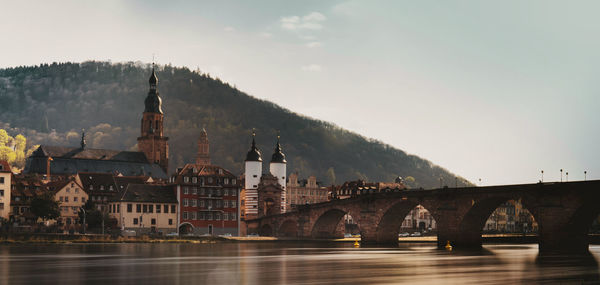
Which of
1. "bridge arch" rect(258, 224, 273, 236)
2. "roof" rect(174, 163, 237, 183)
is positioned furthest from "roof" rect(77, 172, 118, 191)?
"bridge arch" rect(258, 224, 273, 236)

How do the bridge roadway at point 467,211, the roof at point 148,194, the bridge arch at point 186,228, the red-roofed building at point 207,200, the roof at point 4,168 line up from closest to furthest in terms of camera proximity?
the bridge roadway at point 467,211
the roof at point 4,168
the roof at point 148,194
the bridge arch at point 186,228
the red-roofed building at point 207,200

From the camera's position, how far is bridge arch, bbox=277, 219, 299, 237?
6531 inches

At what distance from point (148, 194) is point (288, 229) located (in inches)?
1224

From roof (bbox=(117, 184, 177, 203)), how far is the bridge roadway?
1066 inches

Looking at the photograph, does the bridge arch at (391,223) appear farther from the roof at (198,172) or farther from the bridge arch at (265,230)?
the roof at (198,172)

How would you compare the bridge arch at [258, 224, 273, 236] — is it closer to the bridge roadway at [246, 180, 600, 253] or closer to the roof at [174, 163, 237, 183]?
the roof at [174, 163, 237, 183]

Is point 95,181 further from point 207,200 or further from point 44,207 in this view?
point 44,207

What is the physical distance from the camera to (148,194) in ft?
517

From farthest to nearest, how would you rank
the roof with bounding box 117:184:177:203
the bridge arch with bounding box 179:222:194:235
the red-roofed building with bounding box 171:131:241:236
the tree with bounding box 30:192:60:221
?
the red-roofed building with bounding box 171:131:241:236 → the bridge arch with bounding box 179:222:194:235 → the roof with bounding box 117:184:177:203 → the tree with bounding box 30:192:60:221

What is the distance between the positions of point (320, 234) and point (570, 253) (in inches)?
2995

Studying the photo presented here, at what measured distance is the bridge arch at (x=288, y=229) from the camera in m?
166

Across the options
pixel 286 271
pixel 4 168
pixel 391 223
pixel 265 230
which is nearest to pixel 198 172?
pixel 265 230

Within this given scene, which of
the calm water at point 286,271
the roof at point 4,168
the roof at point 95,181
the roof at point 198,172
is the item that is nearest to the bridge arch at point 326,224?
the roof at point 198,172

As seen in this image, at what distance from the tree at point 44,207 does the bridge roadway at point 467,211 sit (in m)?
46.7
